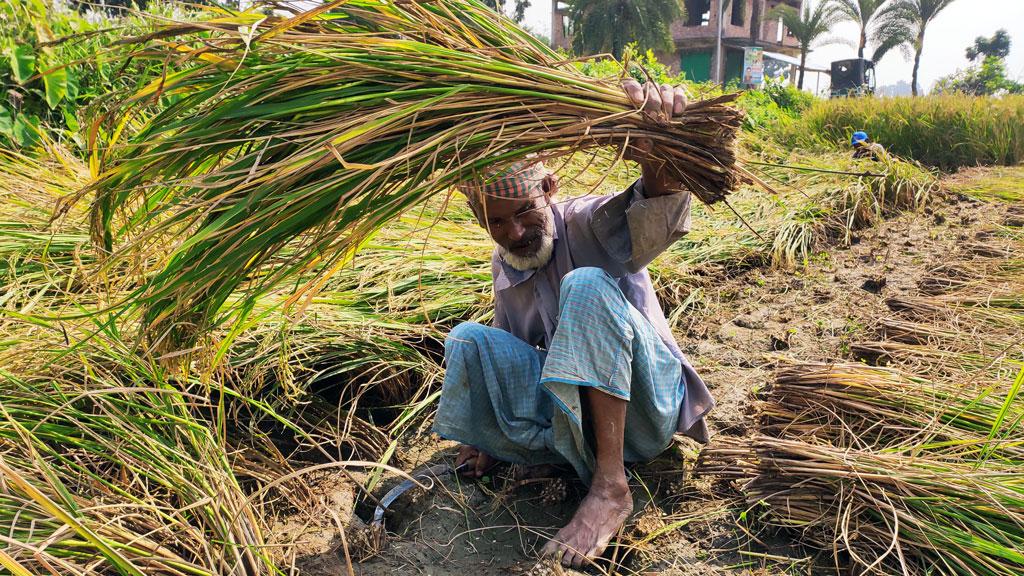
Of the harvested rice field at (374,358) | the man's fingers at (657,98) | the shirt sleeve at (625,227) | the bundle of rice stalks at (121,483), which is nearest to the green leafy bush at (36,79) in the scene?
the harvested rice field at (374,358)

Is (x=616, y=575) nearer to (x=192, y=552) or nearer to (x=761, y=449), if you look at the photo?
(x=761, y=449)

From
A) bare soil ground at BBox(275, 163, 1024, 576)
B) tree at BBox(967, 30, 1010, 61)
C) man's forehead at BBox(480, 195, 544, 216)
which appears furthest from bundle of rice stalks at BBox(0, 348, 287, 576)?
tree at BBox(967, 30, 1010, 61)

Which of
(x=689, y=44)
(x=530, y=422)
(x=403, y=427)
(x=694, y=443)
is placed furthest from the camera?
(x=689, y=44)

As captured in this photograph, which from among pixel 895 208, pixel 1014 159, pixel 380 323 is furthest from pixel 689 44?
pixel 380 323

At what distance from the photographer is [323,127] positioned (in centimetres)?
126

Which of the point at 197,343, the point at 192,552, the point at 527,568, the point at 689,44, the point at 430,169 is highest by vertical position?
the point at 689,44

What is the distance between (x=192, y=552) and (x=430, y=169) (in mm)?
932

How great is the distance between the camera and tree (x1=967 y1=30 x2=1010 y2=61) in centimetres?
3972

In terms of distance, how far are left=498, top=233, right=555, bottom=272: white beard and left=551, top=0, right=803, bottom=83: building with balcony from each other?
27.1 m

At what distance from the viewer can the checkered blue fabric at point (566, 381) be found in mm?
1671

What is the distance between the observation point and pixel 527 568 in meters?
1.65

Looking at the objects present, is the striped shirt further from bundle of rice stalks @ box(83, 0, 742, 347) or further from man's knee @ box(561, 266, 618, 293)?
bundle of rice stalks @ box(83, 0, 742, 347)

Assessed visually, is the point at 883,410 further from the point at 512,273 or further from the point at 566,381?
the point at 512,273

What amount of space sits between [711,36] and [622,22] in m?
6.17
